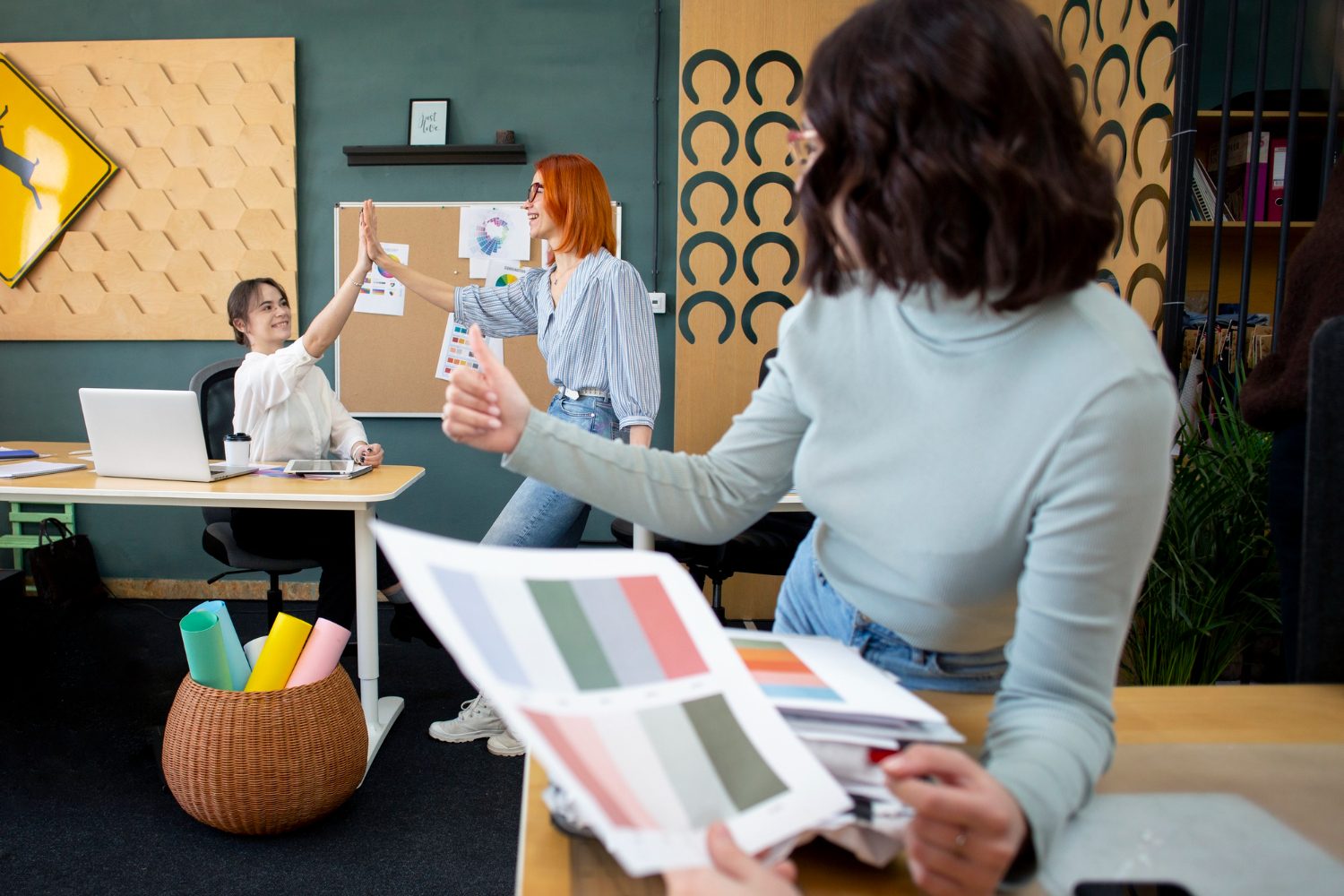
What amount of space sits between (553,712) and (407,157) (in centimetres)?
355

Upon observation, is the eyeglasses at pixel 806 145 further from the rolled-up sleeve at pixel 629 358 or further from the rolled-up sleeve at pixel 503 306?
the rolled-up sleeve at pixel 503 306

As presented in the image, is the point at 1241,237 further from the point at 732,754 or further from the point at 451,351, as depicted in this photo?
the point at 732,754

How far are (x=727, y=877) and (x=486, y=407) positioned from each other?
0.52 metres

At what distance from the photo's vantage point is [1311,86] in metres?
3.15

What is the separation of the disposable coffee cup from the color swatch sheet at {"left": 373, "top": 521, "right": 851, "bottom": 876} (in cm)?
210

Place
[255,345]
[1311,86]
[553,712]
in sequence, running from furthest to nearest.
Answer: [1311,86]
[255,345]
[553,712]

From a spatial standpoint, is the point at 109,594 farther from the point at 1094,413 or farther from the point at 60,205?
the point at 1094,413

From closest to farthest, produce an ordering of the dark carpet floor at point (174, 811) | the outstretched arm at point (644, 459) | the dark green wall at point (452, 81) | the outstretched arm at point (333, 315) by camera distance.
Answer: the outstretched arm at point (644, 459)
the dark carpet floor at point (174, 811)
the outstretched arm at point (333, 315)
the dark green wall at point (452, 81)

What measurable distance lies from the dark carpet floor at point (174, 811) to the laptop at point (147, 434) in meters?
0.73

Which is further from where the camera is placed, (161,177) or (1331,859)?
(161,177)

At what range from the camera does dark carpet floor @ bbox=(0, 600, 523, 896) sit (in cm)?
168

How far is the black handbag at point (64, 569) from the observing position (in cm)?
333

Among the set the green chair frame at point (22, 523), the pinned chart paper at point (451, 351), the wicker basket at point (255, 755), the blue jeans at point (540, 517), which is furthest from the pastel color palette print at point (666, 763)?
the green chair frame at point (22, 523)

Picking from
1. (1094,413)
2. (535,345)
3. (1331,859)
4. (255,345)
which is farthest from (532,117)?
(1331,859)
